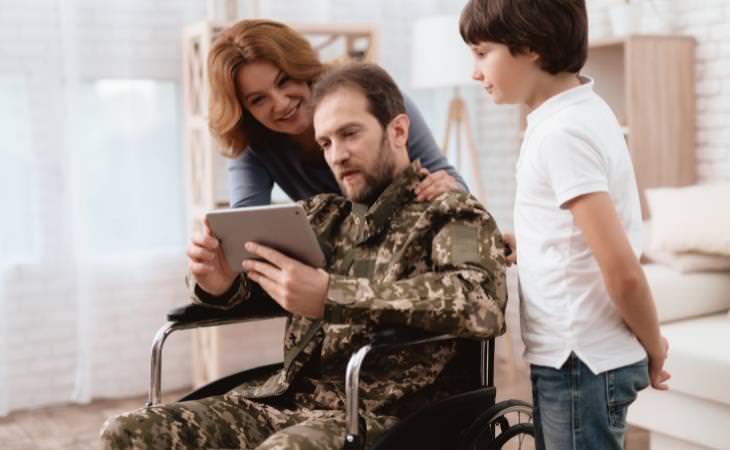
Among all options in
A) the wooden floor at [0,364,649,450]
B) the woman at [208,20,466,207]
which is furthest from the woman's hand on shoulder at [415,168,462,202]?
the wooden floor at [0,364,649,450]

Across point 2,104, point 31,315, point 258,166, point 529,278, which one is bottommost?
point 31,315

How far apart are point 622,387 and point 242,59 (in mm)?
1179

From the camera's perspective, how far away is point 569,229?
5.05 feet

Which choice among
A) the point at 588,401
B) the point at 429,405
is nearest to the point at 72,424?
the point at 429,405

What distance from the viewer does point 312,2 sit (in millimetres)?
4285

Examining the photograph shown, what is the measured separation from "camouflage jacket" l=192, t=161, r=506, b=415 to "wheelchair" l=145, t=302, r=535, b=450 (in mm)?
34

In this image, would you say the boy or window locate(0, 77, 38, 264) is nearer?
the boy

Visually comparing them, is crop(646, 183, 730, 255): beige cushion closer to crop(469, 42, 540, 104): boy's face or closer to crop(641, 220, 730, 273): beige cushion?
crop(641, 220, 730, 273): beige cushion

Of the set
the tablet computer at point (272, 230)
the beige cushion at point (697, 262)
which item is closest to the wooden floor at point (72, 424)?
the beige cushion at point (697, 262)

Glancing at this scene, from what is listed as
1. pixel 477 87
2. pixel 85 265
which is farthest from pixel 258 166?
→ pixel 477 87

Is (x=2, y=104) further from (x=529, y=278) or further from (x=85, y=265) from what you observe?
(x=529, y=278)

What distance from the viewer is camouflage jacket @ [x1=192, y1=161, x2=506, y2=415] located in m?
1.67

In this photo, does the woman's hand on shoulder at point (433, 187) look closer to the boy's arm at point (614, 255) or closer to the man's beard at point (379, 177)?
the man's beard at point (379, 177)

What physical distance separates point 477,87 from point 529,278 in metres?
3.13
